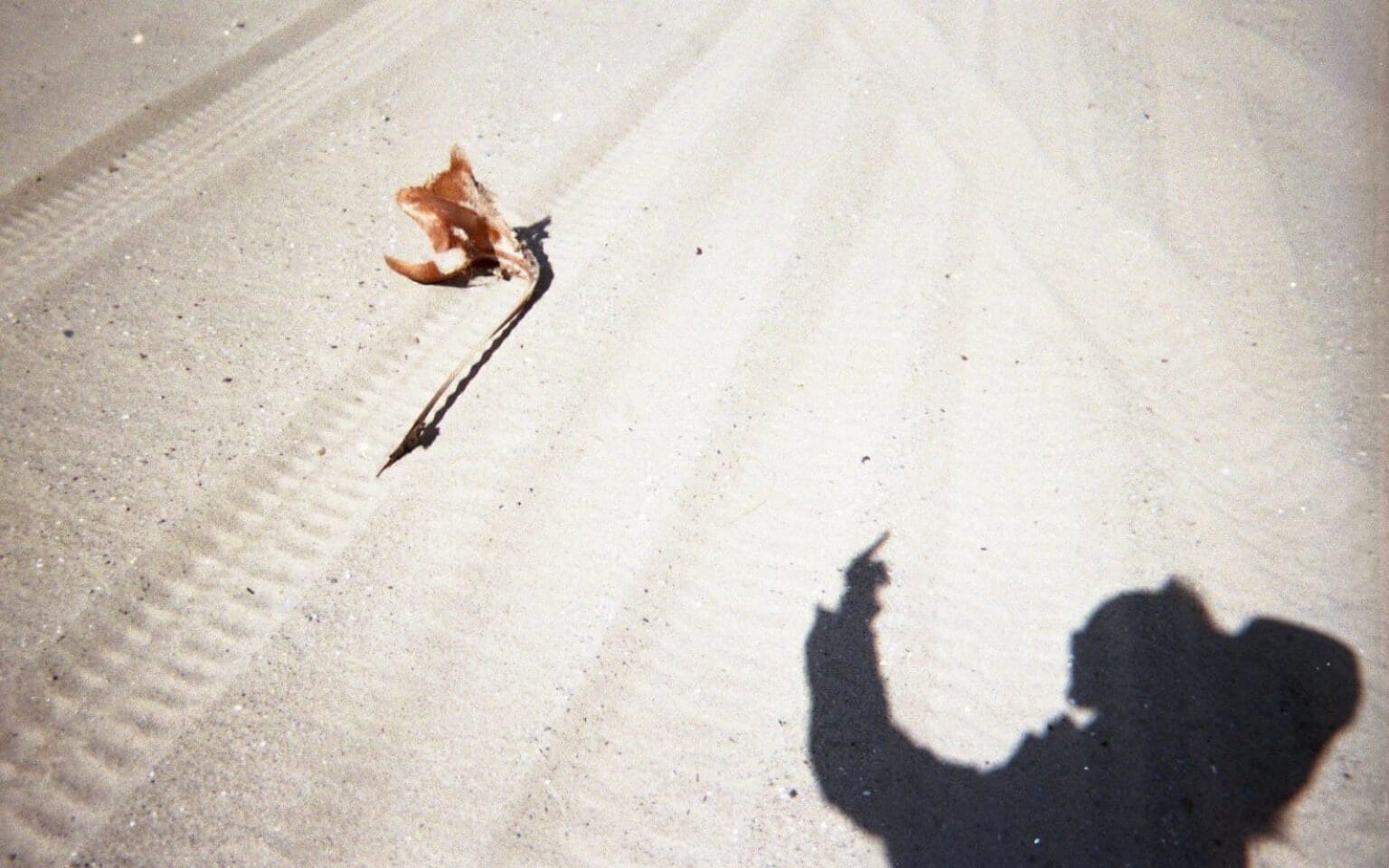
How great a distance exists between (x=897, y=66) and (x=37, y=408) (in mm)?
4353

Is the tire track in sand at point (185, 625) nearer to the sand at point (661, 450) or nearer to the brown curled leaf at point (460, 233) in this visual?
the sand at point (661, 450)

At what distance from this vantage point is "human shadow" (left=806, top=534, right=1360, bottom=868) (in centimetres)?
188

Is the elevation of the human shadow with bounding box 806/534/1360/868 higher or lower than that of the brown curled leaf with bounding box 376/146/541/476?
lower

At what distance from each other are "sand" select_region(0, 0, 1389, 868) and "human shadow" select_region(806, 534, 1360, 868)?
0.6 inches

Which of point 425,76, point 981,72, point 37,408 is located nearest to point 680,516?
point 37,408

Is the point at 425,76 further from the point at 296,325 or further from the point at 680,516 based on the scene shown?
the point at 680,516

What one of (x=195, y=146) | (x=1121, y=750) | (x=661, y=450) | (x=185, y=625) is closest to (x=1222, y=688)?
(x=1121, y=750)

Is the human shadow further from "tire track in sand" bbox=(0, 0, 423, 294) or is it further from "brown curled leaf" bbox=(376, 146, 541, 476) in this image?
"tire track in sand" bbox=(0, 0, 423, 294)

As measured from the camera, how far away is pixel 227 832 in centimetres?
183

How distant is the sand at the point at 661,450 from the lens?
6.36 ft

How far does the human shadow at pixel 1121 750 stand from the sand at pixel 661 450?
2cm

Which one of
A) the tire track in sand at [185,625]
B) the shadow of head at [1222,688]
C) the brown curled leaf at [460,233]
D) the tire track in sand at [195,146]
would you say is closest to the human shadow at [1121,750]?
the shadow of head at [1222,688]

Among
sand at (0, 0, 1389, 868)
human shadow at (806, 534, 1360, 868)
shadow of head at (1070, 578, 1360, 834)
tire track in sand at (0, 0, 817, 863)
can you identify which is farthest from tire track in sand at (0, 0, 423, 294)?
shadow of head at (1070, 578, 1360, 834)

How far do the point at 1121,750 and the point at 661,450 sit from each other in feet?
5.40
